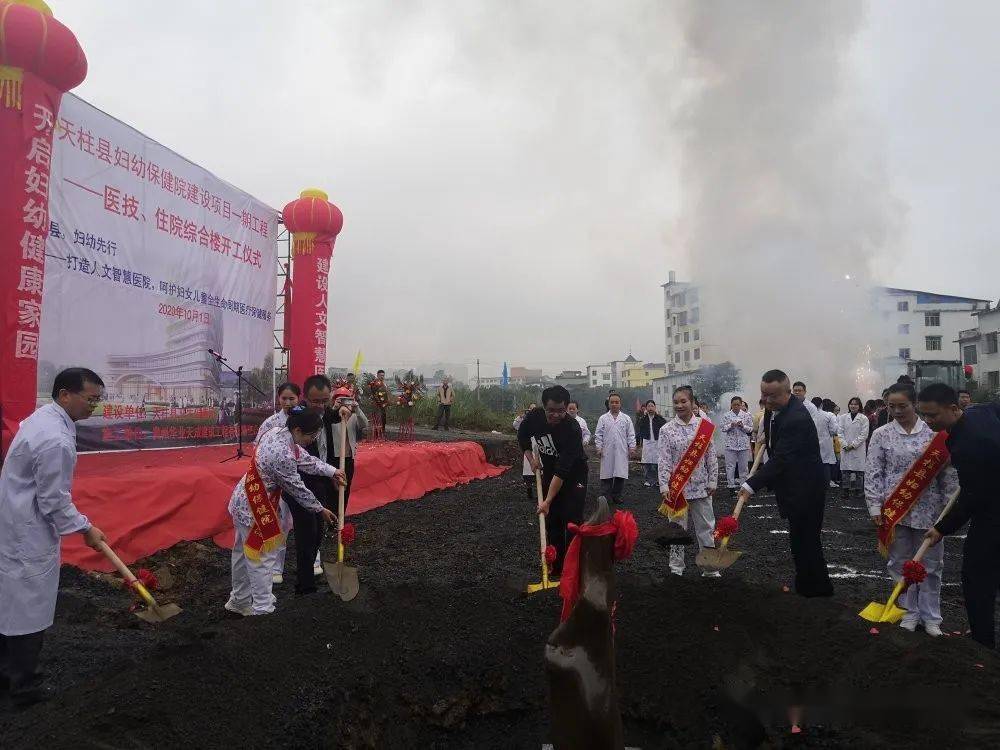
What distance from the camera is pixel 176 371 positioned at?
393 inches

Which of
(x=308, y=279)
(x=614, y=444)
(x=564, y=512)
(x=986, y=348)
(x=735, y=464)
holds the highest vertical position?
(x=986, y=348)

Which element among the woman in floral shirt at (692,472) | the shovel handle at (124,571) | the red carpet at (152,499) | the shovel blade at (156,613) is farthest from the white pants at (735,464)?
the shovel handle at (124,571)

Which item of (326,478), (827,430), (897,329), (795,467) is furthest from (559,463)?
(897,329)

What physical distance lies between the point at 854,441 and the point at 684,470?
6.90 meters

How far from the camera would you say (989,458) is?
388 centimetres

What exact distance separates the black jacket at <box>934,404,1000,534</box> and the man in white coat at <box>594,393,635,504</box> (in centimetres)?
705

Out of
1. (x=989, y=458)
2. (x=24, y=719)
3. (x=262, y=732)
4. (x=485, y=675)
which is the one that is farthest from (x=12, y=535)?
(x=989, y=458)

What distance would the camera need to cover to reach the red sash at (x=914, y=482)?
4.60 m

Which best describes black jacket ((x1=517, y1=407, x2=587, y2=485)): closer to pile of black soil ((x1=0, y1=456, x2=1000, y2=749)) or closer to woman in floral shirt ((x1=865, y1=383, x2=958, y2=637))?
pile of black soil ((x1=0, y1=456, x2=1000, y2=749))

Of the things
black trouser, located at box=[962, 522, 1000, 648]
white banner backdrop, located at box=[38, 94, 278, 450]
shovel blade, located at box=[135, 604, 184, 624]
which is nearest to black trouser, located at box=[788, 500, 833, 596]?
black trouser, located at box=[962, 522, 1000, 648]

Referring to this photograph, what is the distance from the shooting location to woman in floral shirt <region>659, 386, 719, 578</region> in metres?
6.36

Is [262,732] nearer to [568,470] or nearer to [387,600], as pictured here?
[387,600]

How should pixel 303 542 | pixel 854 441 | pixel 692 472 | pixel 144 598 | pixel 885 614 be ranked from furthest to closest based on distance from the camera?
pixel 854 441
pixel 692 472
pixel 303 542
pixel 885 614
pixel 144 598

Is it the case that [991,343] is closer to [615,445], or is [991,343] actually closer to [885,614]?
[615,445]
